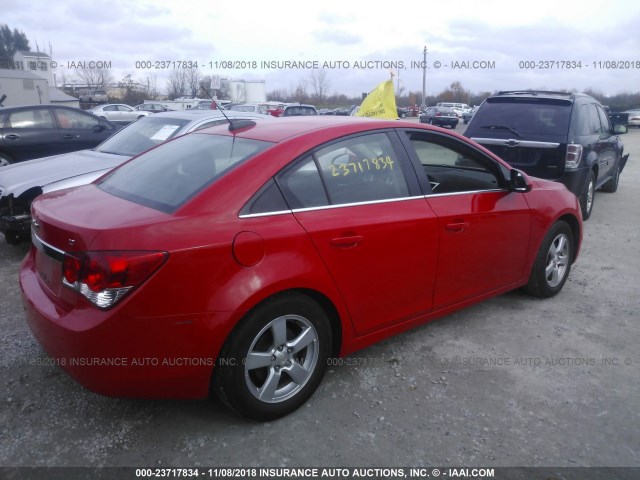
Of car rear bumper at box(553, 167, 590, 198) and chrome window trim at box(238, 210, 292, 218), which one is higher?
chrome window trim at box(238, 210, 292, 218)

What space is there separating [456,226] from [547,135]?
417 cm

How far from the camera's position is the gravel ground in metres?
2.56

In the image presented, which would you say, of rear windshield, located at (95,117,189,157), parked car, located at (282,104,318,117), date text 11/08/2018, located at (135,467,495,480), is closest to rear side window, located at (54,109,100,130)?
rear windshield, located at (95,117,189,157)

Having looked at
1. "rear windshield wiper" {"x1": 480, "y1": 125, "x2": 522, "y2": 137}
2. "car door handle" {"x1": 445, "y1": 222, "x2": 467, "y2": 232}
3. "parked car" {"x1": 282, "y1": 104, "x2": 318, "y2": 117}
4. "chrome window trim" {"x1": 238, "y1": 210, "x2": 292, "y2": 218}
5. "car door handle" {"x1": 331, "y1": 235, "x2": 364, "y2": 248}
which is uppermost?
"parked car" {"x1": 282, "y1": 104, "x2": 318, "y2": 117}

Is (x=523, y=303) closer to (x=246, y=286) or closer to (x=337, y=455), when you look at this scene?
(x=337, y=455)

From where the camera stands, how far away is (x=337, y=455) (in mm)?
2553

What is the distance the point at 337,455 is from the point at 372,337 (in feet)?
2.70

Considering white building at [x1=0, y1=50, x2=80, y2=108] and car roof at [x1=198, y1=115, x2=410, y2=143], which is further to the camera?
white building at [x1=0, y1=50, x2=80, y2=108]

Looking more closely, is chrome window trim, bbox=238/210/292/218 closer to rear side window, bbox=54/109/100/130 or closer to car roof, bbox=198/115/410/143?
car roof, bbox=198/115/410/143

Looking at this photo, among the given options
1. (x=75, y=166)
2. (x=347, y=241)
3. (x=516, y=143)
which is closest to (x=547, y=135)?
(x=516, y=143)

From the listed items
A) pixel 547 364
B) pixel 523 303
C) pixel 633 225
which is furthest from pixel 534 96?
pixel 547 364

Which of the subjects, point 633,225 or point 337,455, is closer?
point 337,455

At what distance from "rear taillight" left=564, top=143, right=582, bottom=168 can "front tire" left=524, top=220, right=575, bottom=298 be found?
2459 mm

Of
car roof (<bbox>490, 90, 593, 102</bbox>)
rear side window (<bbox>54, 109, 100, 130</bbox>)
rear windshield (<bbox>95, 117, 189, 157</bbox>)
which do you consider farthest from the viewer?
rear side window (<bbox>54, 109, 100, 130</bbox>)
